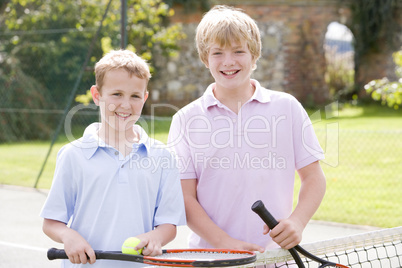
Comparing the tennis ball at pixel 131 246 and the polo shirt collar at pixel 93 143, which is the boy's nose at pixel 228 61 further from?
the tennis ball at pixel 131 246

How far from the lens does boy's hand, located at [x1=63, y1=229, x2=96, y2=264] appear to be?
2.08 meters

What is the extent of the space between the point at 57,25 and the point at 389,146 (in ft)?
24.7

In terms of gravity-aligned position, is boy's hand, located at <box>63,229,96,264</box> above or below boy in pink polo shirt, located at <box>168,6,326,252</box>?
below

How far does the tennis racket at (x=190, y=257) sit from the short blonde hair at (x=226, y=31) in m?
0.80

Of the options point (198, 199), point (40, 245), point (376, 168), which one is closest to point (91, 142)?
point (198, 199)

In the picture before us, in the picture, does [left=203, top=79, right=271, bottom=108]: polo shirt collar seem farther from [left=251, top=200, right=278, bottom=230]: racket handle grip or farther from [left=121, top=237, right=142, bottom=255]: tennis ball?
[left=121, top=237, right=142, bottom=255]: tennis ball

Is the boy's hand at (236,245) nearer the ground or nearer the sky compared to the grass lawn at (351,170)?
nearer the sky

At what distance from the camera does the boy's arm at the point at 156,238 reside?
2107 millimetres

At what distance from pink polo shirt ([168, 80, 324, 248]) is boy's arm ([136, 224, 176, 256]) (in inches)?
8.9

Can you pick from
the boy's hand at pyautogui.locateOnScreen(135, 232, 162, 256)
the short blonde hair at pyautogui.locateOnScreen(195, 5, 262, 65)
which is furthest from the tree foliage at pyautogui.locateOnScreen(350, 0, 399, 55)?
the boy's hand at pyautogui.locateOnScreen(135, 232, 162, 256)

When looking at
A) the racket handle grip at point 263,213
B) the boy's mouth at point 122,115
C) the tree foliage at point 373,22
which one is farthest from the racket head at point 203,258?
the tree foliage at point 373,22

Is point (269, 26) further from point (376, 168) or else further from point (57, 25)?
point (376, 168)

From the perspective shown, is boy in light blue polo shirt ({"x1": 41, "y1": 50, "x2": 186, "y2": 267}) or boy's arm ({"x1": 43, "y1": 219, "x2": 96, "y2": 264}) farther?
boy in light blue polo shirt ({"x1": 41, "y1": 50, "x2": 186, "y2": 267})

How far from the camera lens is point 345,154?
9234mm
